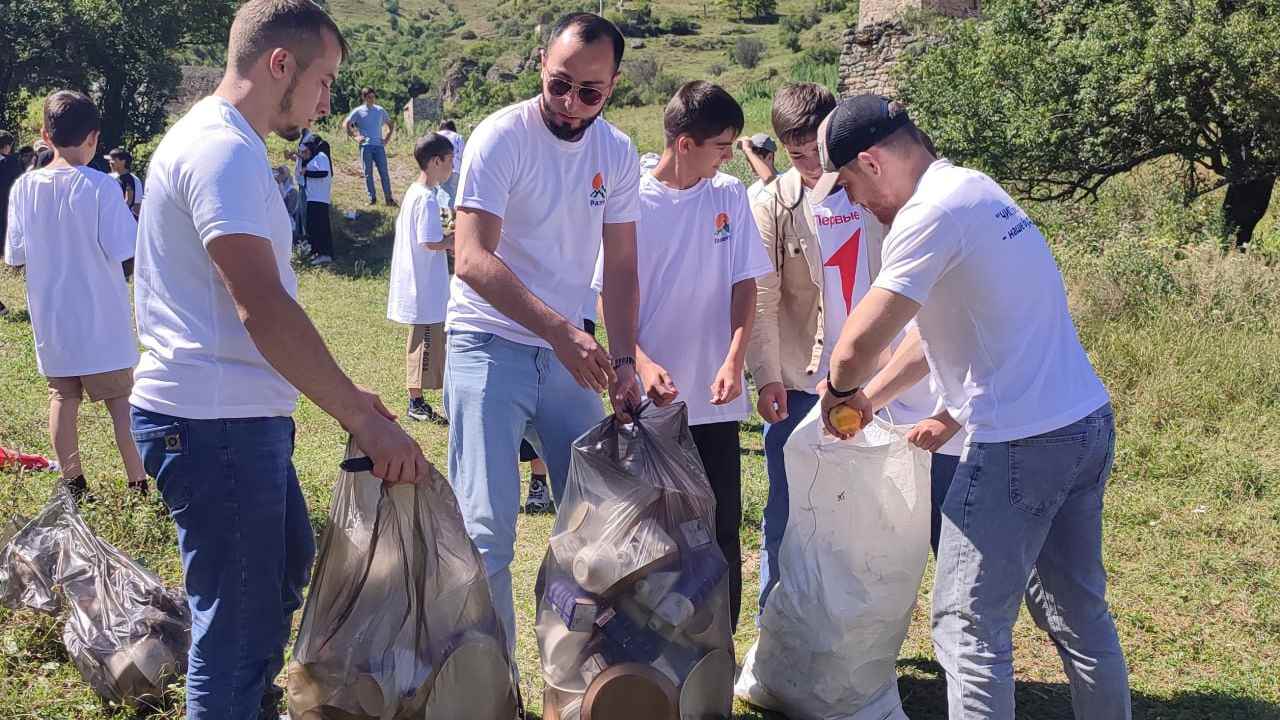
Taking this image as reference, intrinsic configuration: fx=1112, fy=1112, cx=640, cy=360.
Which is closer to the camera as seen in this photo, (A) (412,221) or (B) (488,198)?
(B) (488,198)

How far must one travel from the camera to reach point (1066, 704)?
3.35 meters

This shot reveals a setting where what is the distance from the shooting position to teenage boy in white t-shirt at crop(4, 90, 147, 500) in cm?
477

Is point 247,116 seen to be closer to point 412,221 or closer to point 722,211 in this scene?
point 722,211

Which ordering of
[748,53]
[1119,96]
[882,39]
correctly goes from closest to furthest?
[1119,96] → [882,39] → [748,53]

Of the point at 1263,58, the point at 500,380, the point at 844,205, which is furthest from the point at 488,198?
the point at 1263,58

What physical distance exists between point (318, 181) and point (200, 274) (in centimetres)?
1136

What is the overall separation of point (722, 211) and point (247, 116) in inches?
62.1

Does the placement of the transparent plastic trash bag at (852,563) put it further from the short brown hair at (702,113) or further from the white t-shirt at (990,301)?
the short brown hair at (702,113)

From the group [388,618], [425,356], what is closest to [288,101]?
[388,618]

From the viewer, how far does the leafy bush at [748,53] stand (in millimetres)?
42594

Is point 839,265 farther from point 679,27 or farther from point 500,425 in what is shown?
point 679,27

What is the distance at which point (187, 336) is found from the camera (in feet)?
7.47

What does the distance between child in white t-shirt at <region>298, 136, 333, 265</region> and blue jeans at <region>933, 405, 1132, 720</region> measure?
11.6 metres

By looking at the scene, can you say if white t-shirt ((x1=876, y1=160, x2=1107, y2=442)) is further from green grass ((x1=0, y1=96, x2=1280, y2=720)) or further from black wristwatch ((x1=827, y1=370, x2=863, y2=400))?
green grass ((x1=0, y1=96, x2=1280, y2=720))
